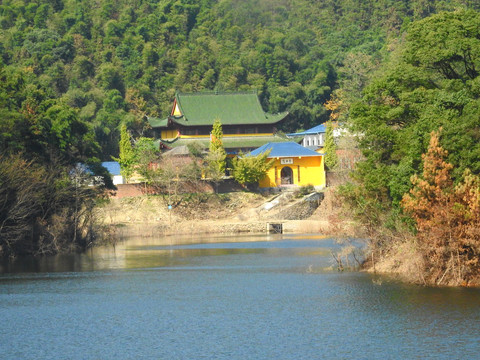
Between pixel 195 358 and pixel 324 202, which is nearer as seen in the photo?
pixel 195 358

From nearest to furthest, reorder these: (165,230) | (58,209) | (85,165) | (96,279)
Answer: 1. (96,279)
2. (58,209)
3. (85,165)
4. (165,230)

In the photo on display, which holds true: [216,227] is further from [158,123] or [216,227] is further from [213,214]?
[158,123]

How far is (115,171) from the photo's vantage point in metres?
76.7

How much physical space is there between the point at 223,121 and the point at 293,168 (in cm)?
1066

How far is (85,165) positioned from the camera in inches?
2121

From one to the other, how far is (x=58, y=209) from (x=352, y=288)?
2309 centimetres

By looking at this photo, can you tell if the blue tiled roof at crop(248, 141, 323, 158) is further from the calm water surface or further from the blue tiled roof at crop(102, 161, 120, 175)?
the calm water surface

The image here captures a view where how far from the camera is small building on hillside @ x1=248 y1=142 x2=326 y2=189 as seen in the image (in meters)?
71.8

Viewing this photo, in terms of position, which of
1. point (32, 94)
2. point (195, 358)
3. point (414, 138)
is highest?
point (32, 94)

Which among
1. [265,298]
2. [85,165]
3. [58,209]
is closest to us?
[265,298]

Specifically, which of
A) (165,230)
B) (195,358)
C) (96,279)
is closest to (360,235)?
(96,279)

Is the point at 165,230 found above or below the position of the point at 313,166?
below

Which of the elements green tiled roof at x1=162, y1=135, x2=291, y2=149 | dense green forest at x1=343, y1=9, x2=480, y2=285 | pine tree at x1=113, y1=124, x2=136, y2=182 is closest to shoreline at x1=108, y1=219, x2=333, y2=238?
pine tree at x1=113, y1=124, x2=136, y2=182

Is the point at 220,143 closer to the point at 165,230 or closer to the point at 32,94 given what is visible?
the point at 165,230
